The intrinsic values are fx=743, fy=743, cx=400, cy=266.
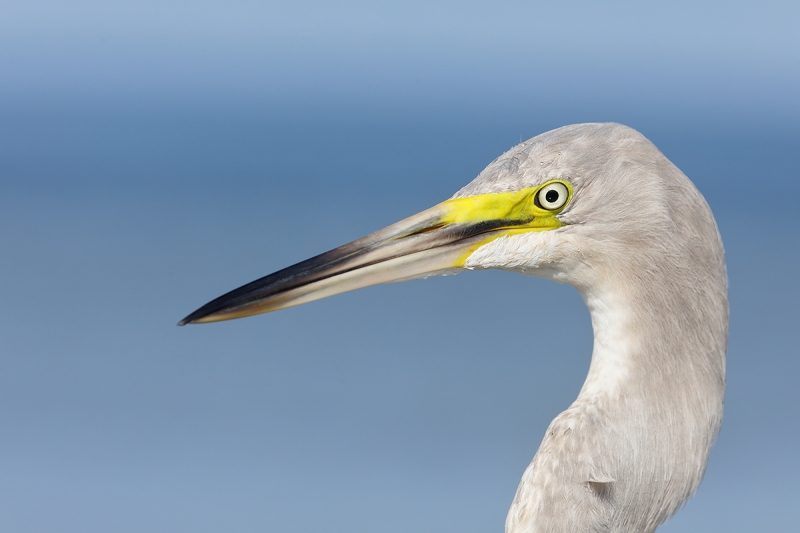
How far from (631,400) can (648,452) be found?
0.41 ft

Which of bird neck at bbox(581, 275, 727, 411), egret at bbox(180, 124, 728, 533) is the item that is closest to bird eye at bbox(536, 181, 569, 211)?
egret at bbox(180, 124, 728, 533)

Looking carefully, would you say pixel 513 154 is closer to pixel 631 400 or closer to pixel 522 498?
pixel 631 400

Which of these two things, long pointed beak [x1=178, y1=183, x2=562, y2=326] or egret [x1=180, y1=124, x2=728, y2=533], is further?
long pointed beak [x1=178, y1=183, x2=562, y2=326]

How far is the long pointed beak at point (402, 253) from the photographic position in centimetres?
178

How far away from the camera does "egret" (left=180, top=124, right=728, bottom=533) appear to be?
1.65 metres

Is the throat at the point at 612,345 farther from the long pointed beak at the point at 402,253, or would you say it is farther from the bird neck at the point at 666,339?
the long pointed beak at the point at 402,253

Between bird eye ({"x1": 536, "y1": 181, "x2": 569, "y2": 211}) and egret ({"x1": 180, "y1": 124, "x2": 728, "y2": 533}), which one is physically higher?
bird eye ({"x1": 536, "y1": 181, "x2": 569, "y2": 211})

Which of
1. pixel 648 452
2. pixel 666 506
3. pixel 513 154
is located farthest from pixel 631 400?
pixel 513 154

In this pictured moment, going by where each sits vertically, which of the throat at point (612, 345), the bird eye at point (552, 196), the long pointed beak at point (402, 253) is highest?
the bird eye at point (552, 196)

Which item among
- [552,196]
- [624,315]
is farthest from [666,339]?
[552,196]

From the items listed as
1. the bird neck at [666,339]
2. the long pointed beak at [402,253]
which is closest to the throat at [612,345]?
the bird neck at [666,339]

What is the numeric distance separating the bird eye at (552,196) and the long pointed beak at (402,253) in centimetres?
2

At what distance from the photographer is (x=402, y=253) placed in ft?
6.04

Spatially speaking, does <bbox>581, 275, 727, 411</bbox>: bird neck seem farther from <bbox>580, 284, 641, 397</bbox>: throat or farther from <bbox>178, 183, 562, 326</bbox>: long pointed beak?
<bbox>178, 183, 562, 326</bbox>: long pointed beak
